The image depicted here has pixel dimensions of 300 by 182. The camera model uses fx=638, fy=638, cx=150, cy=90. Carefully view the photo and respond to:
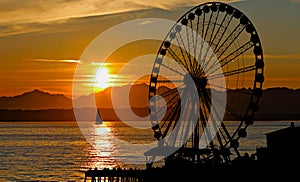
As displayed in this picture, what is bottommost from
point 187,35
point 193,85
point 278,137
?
point 278,137

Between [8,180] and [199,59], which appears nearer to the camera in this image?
[199,59]

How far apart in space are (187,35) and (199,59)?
416 centimetres

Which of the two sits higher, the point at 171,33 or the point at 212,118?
the point at 171,33

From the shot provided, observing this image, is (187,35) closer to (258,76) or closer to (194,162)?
(258,76)

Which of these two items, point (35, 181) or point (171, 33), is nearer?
point (171, 33)

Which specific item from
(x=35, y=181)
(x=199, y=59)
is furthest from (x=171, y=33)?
(x=35, y=181)

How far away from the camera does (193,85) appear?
54844mm

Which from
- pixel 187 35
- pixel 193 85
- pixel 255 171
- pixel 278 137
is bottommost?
pixel 255 171

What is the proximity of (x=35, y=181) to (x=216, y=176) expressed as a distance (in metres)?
42.9

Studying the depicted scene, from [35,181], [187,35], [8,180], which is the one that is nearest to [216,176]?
[187,35]

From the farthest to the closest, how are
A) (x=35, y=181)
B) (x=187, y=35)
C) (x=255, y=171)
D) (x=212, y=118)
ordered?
1. (x=35, y=181)
2. (x=187, y=35)
3. (x=212, y=118)
4. (x=255, y=171)

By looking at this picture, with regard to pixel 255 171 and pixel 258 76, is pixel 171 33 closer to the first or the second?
pixel 258 76

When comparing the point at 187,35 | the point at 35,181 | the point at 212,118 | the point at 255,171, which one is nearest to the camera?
the point at 255,171

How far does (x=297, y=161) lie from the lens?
162ft
